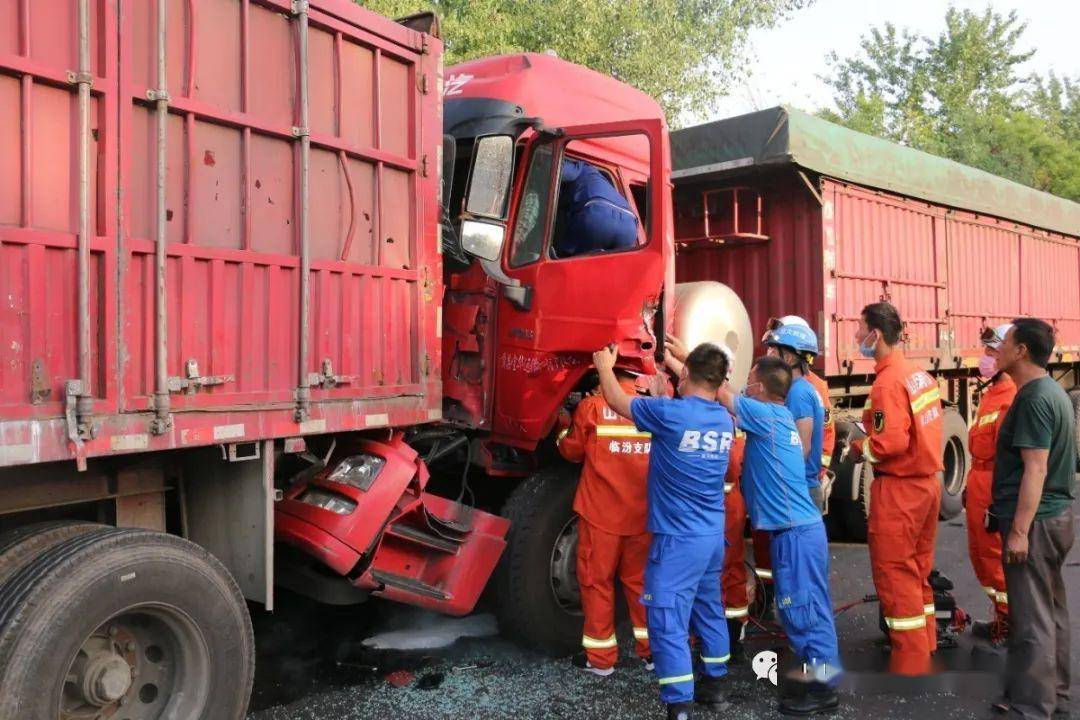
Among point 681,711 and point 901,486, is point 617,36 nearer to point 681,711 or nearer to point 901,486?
point 901,486

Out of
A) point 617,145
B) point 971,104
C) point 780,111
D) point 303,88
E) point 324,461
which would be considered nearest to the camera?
point 303,88

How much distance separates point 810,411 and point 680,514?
1133 millimetres

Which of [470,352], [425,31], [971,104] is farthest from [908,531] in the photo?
[971,104]

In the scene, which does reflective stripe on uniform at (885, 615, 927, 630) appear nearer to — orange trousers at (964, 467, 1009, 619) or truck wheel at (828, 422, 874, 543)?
orange trousers at (964, 467, 1009, 619)

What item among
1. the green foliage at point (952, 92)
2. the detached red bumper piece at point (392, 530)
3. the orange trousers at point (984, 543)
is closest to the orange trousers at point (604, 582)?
the detached red bumper piece at point (392, 530)

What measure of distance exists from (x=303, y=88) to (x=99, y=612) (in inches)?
74.6

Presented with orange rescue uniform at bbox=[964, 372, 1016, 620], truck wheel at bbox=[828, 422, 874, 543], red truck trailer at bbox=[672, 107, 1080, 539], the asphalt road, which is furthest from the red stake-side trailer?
truck wheel at bbox=[828, 422, 874, 543]

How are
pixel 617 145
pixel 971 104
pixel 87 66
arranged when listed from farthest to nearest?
1. pixel 971 104
2. pixel 617 145
3. pixel 87 66

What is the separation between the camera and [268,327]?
3.20 metres

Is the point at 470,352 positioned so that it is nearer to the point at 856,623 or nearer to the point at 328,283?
the point at 328,283

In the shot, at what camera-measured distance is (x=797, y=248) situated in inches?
271

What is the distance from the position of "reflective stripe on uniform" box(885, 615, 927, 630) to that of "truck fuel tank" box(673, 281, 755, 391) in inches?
56.9

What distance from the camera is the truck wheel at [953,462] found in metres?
8.20

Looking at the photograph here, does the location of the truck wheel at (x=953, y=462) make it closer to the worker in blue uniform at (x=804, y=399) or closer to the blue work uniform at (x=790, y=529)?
the worker in blue uniform at (x=804, y=399)
